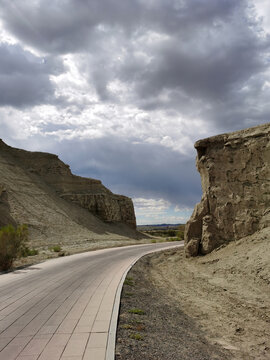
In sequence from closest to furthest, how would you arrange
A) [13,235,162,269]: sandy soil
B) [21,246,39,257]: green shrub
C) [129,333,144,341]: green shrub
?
[129,333,144,341]: green shrub → [21,246,39,257]: green shrub → [13,235,162,269]: sandy soil

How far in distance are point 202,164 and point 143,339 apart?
495 inches

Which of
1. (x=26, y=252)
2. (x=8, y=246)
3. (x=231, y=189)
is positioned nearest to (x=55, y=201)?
(x=26, y=252)

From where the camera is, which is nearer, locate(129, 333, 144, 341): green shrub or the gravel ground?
the gravel ground

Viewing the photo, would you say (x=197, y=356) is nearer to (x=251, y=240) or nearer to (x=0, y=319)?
(x=0, y=319)

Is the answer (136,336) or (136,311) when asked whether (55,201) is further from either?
(136,336)

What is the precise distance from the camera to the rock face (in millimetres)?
13945

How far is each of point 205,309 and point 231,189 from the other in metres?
7.41

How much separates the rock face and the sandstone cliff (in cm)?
2431

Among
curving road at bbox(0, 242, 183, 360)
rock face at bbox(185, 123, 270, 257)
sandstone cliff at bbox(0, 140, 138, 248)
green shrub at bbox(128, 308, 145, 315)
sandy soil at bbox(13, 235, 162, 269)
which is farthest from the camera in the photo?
sandstone cliff at bbox(0, 140, 138, 248)

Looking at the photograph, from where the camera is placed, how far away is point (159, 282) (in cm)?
1322

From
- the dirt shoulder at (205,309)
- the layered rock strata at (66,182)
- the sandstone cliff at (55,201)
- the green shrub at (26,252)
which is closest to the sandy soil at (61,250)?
the green shrub at (26,252)

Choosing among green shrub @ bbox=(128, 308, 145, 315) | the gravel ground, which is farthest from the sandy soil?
green shrub @ bbox=(128, 308, 145, 315)

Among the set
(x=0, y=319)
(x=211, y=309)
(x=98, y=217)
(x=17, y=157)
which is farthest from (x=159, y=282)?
(x=17, y=157)

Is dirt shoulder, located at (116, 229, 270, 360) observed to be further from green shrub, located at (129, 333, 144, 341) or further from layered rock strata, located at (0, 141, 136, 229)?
layered rock strata, located at (0, 141, 136, 229)
